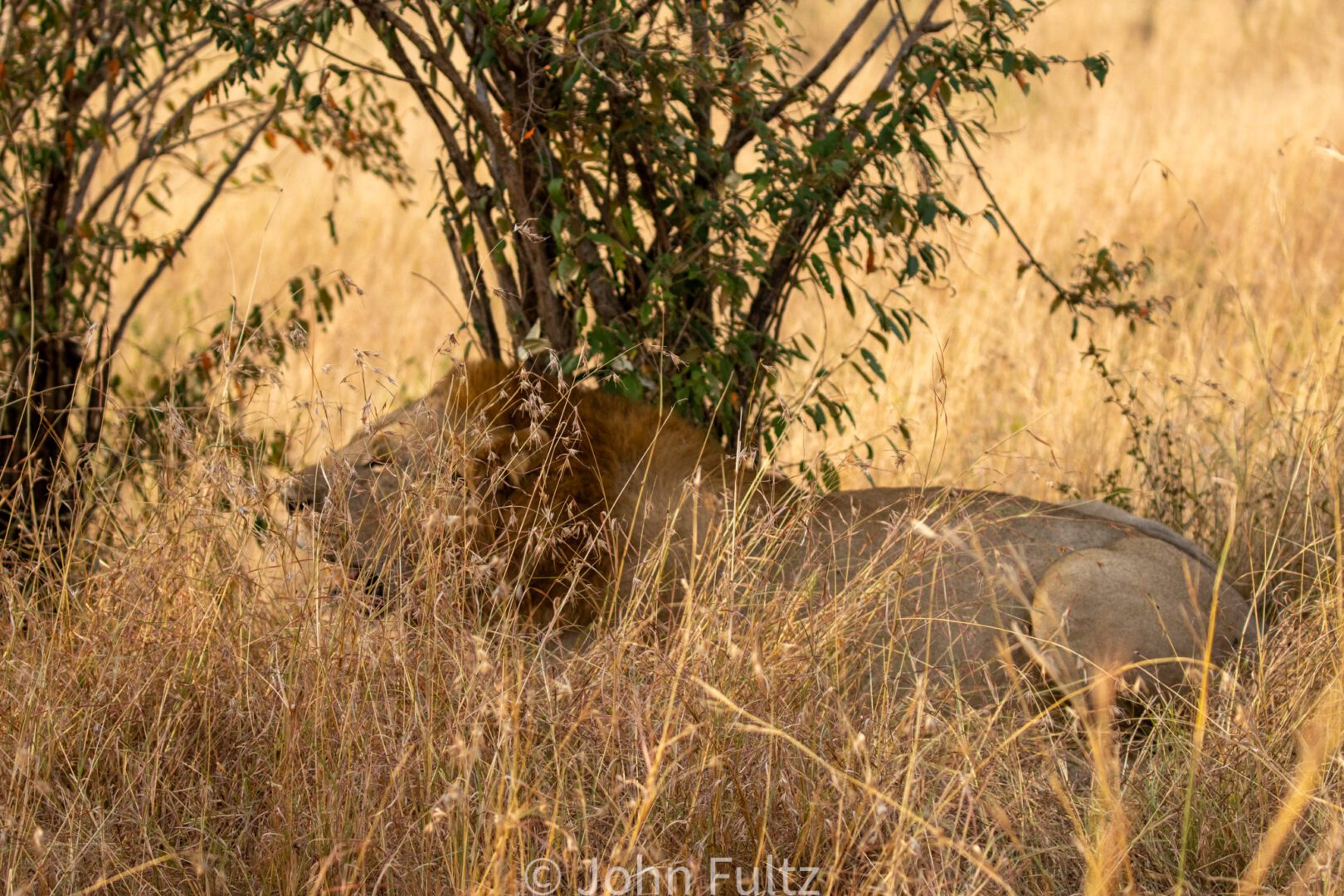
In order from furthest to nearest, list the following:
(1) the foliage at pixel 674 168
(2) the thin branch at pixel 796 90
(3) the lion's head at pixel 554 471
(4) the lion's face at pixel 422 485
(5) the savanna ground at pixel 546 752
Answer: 1. (2) the thin branch at pixel 796 90
2. (1) the foliage at pixel 674 168
3. (3) the lion's head at pixel 554 471
4. (4) the lion's face at pixel 422 485
5. (5) the savanna ground at pixel 546 752

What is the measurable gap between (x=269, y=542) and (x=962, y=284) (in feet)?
18.5

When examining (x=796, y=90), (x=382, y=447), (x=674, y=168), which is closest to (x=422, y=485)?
(x=382, y=447)

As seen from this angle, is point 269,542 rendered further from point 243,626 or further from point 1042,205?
point 1042,205

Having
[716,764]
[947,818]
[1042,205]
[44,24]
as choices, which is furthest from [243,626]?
[1042,205]

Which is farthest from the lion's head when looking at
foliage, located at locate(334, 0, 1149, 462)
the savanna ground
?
the savanna ground

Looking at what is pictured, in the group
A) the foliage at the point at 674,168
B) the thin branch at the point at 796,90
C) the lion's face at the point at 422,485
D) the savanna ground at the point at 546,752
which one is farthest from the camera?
the thin branch at the point at 796,90

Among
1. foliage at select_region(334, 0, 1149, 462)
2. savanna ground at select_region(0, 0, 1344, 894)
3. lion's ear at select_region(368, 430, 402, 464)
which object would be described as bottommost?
savanna ground at select_region(0, 0, 1344, 894)

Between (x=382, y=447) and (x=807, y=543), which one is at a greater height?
(x=382, y=447)

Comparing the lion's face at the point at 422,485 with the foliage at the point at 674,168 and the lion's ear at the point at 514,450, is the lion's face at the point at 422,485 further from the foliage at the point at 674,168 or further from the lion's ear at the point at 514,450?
the foliage at the point at 674,168

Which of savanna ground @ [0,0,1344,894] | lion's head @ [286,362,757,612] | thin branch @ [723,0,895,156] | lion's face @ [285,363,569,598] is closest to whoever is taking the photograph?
savanna ground @ [0,0,1344,894]

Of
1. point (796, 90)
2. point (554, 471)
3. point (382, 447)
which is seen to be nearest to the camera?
point (554, 471)

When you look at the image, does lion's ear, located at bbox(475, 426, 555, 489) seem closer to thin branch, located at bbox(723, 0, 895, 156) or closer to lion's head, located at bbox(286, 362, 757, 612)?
lion's head, located at bbox(286, 362, 757, 612)

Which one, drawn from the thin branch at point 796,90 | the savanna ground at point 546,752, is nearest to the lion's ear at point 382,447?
the savanna ground at point 546,752

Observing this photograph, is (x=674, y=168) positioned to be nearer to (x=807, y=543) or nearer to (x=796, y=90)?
(x=796, y=90)
